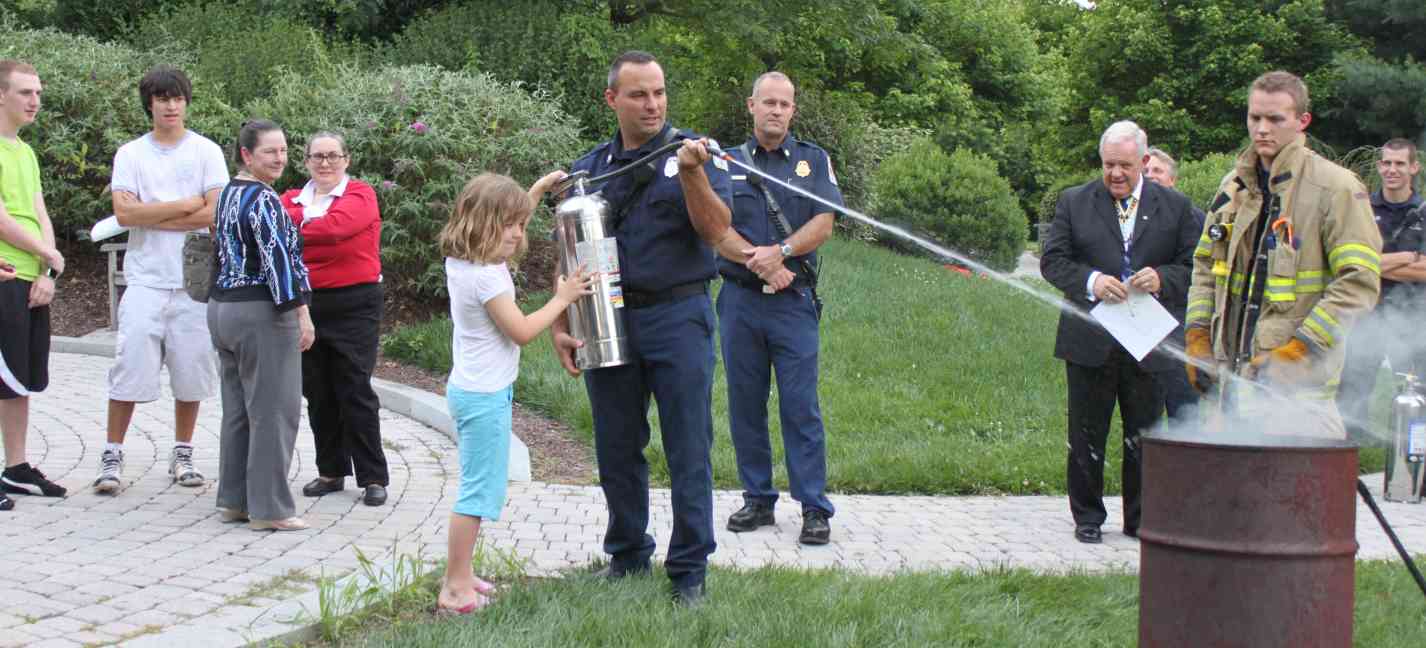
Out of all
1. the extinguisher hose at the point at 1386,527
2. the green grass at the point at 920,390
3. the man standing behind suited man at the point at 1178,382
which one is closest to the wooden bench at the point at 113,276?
the green grass at the point at 920,390

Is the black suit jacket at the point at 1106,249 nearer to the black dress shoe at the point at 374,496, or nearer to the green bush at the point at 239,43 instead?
the black dress shoe at the point at 374,496

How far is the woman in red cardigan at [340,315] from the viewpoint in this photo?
23.2 ft

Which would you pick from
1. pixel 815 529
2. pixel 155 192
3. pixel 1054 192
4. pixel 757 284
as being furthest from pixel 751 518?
pixel 1054 192

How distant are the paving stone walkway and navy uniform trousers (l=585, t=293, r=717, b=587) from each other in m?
0.83

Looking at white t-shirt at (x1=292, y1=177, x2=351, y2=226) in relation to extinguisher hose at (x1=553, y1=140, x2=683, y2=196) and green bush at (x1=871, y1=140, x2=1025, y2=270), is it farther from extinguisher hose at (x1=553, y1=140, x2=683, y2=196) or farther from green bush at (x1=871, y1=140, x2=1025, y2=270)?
green bush at (x1=871, y1=140, x2=1025, y2=270)

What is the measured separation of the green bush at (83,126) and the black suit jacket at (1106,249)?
11.0 meters

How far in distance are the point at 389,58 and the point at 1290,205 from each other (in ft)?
50.1

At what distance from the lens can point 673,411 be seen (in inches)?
203

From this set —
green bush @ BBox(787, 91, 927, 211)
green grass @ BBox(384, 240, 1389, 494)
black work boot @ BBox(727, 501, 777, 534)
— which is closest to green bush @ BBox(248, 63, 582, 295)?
green grass @ BBox(384, 240, 1389, 494)

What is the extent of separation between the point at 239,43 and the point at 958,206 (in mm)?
9930

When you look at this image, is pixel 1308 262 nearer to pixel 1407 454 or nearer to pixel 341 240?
pixel 1407 454

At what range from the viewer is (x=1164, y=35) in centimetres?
4109

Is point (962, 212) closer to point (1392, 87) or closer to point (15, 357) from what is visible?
point (15, 357)

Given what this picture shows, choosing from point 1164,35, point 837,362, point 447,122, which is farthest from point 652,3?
point 1164,35
